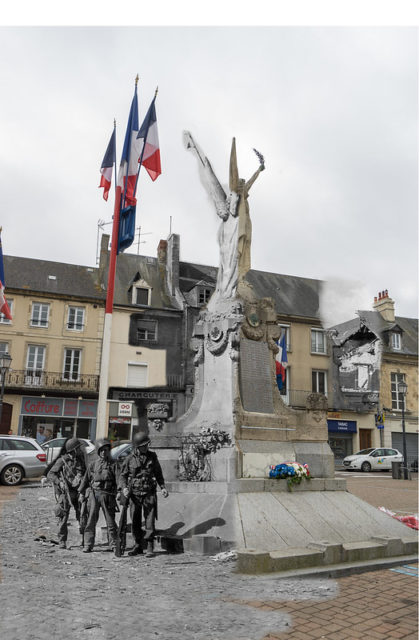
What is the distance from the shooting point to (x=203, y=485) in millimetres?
8500

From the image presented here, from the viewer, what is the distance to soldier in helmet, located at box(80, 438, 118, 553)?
723cm

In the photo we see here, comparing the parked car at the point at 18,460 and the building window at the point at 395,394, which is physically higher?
the building window at the point at 395,394

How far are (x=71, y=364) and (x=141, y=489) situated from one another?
25.9m

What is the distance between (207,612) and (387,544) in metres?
3.64

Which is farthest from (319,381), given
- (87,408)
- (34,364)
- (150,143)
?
(150,143)

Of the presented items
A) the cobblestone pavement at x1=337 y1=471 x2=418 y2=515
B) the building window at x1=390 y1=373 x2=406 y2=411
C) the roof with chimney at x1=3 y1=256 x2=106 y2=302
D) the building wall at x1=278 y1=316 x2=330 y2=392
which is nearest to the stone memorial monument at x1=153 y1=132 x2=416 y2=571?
the cobblestone pavement at x1=337 y1=471 x2=418 y2=515

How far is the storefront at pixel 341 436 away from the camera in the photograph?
117 ft

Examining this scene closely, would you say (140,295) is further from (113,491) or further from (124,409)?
(113,491)

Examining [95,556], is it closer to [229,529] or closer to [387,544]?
[229,529]

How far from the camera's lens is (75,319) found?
32469mm

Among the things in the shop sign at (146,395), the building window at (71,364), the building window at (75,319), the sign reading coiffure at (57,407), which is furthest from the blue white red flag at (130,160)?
the sign reading coiffure at (57,407)

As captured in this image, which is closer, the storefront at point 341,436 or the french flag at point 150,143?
the french flag at point 150,143

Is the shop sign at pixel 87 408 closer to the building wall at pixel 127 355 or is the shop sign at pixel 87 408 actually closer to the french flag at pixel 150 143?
the building wall at pixel 127 355

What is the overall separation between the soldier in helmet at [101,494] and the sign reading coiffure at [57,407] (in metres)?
24.7
